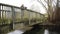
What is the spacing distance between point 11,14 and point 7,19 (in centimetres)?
19

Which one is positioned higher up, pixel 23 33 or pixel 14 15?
pixel 14 15

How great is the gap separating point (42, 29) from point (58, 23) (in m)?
0.84

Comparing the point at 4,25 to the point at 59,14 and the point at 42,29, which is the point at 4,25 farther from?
the point at 59,14

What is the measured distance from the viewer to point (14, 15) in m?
4.43

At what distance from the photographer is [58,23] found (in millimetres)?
5621

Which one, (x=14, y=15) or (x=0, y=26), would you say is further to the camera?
(x=14, y=15)

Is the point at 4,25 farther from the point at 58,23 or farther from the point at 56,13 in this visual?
the point at 56,13

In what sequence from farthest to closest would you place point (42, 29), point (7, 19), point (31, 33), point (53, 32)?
point (42, 29) → point (53, 32) → point (31, 33) → point (7, 19)

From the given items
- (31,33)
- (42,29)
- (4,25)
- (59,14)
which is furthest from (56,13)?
(4,25)

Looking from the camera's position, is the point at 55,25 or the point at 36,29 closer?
the point at 55,25

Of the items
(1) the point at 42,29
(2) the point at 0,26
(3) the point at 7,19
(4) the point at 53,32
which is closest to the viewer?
(2) the point at 0,26

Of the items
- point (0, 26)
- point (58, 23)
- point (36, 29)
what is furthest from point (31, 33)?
point (0, 26)

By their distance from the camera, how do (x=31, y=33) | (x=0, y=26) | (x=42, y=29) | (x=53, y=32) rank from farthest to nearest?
1. (x=42, y=29)
2. (x=53, y=32)
3. (x=31, y=33)
4. (x=0, y=26)

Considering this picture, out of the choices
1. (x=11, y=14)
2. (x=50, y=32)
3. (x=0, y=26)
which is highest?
(x=11, y=14)
